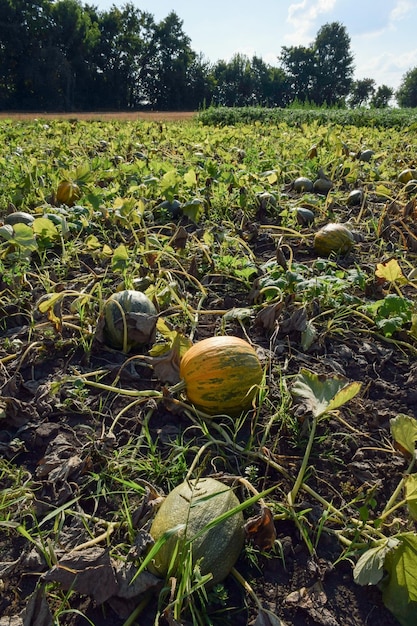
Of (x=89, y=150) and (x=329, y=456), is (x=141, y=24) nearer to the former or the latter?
(x=89, y=150)

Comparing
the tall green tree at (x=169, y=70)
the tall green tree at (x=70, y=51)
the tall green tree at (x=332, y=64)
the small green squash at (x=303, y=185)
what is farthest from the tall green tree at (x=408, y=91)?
the small green squash at (x=303, y=185)

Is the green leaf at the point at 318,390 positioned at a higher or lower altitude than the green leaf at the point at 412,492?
higher

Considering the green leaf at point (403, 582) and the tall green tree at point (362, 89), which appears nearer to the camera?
the green leaf at point (403, 582)

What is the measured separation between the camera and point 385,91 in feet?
191

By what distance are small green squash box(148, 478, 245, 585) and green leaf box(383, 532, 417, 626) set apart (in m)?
0.45

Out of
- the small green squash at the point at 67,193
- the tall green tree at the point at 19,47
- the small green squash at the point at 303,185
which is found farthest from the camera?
the tall green tree at the point at 19,47

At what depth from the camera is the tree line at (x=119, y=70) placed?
4459 centimetres

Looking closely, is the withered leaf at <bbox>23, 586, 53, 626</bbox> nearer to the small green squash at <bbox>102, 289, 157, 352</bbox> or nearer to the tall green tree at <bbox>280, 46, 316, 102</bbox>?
the small green squash at <bbox>102, 289, 157, 352</bbox>

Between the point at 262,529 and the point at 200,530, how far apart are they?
0.71 feet

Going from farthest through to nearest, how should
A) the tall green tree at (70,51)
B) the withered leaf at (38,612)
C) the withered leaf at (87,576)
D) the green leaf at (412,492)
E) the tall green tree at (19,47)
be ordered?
the tall green tree at (70,51), the tall green tree at (19,47), the green leaf at (412,492), the withered leaf at (87,576), the withered leaf at (38,612)

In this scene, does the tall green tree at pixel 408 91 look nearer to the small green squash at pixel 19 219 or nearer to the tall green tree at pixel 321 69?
the tall green tree at pixel 321 69

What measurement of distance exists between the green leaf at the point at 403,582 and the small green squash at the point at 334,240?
2.62 metres

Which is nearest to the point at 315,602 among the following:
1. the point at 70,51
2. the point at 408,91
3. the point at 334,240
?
the point at 334,240

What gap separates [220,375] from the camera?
2.15 metres
